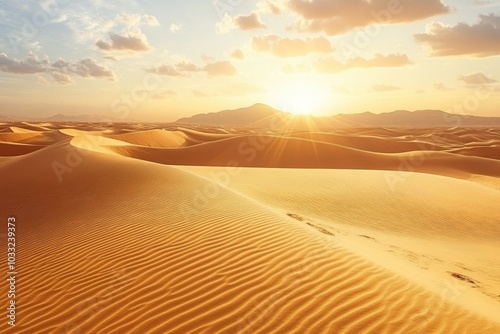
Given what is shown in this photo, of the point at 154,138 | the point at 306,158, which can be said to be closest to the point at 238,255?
the point at 306,158

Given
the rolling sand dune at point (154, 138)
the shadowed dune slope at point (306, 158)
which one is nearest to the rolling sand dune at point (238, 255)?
the shadowed dune slope at point (306, 158)

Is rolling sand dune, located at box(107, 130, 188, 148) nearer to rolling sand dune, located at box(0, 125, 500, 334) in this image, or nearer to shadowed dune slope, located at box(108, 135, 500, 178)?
shadowed dune slope, located at box(108, 135, 500, 178)

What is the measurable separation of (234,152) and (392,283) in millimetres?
24529

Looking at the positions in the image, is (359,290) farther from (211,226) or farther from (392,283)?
(211,226)

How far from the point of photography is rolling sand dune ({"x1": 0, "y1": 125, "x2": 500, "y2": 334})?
13.3 ft

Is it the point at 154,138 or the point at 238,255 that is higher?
the point at 238,255

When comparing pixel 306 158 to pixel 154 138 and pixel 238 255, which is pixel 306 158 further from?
pixel 238 255

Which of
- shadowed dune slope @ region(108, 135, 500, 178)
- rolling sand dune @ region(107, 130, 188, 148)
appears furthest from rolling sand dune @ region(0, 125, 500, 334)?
rolling sand dune @ region(107, 130, 188, 148)

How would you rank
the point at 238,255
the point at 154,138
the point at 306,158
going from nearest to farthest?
the point at 238,255
the point at 306,158
the point at 154,138

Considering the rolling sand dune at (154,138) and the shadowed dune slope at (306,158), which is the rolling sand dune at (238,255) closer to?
the shadowed dune slope at (306,158)

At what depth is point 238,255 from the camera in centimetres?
559

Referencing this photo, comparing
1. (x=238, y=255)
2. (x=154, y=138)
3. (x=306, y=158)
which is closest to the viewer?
(x=238, y=255)

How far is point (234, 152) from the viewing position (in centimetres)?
2875

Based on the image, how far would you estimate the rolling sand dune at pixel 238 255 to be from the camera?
13.3ft
